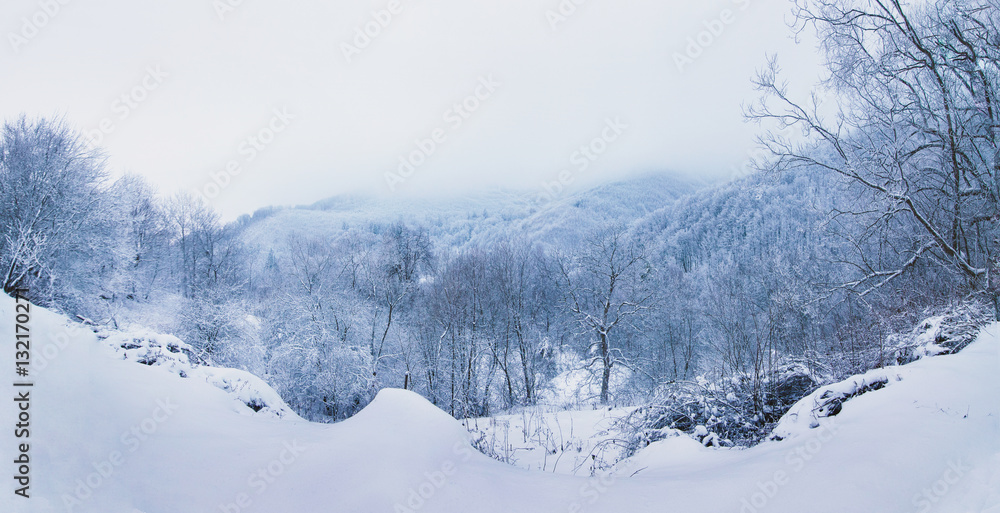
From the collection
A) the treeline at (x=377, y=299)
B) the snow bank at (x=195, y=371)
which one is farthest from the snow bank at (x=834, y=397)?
the snow bank at (x=195, y=371)

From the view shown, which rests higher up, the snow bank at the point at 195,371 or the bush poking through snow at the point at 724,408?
the snow bank at the point at 195,371

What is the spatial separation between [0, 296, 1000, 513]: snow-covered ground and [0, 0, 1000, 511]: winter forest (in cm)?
146

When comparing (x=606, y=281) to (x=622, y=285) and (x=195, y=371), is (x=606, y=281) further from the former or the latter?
(x=195, y=371)

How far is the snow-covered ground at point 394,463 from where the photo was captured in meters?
2.44

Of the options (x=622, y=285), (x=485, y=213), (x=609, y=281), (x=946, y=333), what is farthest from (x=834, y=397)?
(x=485, y=213)

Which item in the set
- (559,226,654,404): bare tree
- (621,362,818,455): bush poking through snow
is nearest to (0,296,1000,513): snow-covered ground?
(621,362,818,455): bush poking through snow

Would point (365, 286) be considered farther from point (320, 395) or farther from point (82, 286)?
point (82, 286)

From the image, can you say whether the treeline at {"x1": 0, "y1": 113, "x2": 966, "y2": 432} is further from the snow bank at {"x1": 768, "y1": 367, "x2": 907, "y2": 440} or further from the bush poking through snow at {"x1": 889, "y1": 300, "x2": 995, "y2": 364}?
the snow bank at {"x1": 768, "y1": 367, "x2": 907, "y2": 440}

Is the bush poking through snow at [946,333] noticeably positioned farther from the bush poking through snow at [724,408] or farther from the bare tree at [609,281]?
the bare tree at [609,281]

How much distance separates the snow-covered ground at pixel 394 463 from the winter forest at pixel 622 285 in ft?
4.80

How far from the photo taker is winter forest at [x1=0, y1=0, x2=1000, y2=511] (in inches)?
271

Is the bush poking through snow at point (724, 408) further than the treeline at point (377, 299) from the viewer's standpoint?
No

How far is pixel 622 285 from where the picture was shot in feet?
75.3

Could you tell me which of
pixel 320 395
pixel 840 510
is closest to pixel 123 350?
pixel 840 510
